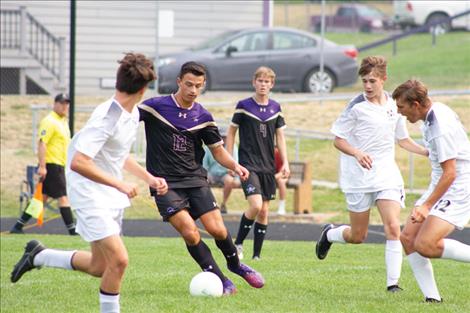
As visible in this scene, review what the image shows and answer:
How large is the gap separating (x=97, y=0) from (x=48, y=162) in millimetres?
14255

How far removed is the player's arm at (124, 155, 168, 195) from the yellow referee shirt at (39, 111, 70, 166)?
8.68 metres

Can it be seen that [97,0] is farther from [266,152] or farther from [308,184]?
[266,152]

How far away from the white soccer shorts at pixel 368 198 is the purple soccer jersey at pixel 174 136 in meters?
1.35

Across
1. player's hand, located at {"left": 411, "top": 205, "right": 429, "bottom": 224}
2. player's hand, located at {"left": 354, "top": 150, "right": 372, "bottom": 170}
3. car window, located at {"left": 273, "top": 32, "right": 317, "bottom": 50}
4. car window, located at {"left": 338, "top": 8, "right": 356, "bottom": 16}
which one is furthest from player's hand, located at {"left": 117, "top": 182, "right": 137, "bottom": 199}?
car window, located at {"left": 338, "top": 8, "right": 356, "bottom": 16}

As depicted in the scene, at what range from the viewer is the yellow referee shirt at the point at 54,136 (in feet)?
55.8

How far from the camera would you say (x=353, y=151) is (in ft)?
33.9

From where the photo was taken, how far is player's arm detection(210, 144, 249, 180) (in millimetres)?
10227

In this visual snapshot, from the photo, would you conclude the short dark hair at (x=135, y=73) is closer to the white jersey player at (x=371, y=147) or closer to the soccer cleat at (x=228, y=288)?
the soccer cleat at (x=228, y=288)

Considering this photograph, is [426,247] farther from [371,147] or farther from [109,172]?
[109,172]

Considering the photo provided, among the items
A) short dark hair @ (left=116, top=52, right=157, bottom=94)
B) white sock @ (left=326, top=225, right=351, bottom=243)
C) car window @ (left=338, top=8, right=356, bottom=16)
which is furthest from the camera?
car window @ (left=338, top=8, right=356, bottom=16)

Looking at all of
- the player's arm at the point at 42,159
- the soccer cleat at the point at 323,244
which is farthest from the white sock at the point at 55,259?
the player's arm at the point at 42,159

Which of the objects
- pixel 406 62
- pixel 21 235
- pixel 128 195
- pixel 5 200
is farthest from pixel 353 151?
pixel 406 62

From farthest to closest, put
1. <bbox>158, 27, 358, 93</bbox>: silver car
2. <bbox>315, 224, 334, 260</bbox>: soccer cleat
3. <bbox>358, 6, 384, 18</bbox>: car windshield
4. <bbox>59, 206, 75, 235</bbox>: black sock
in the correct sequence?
<bbox>358, 6, 384, 18</bbox>: car windshield
<bbox>158, 27, 358, 93</bbox>: silver car
<bbox>59, 206, 75, 235</bbox>: black sock
<bbox>315, 224, 334, 260</bbox>: soccer cleat

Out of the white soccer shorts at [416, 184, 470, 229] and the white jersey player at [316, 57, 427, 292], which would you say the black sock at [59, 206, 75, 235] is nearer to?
the white jersey player at [316, 57, 427, 292]
